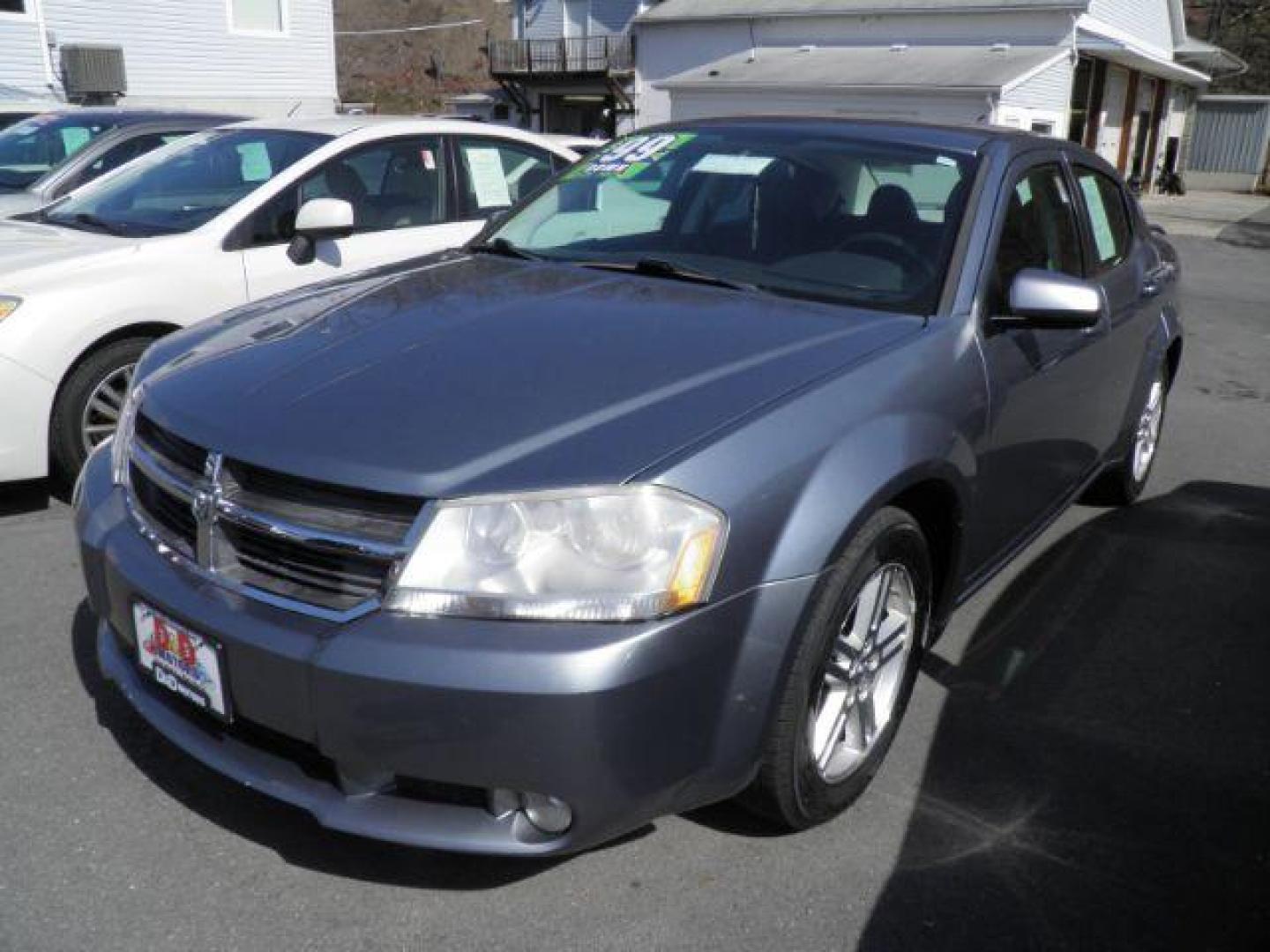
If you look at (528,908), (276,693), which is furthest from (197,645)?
(528,908)

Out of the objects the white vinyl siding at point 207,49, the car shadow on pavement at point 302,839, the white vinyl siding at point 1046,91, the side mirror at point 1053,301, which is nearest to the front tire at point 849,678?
the car shadow on pavement at point 302,839

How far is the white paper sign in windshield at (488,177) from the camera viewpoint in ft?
20.1

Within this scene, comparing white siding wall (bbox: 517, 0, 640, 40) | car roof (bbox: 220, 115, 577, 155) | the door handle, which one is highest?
white siding wall (bbox: 517, 0, 640, 40)

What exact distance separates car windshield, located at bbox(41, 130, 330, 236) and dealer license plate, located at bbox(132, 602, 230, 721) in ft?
10.3

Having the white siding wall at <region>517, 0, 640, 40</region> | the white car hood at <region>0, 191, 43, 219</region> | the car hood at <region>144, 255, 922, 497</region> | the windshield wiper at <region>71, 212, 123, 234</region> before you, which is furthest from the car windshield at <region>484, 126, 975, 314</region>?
the white siding wall at <region>517, 0, 640, 40</region>

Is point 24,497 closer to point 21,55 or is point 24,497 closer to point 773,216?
point 773,216

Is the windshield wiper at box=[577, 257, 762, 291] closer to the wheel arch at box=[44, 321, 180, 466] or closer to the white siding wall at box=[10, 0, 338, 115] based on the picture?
the wheel arch at box=[44, 321, 180, 466]

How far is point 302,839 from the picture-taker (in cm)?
268

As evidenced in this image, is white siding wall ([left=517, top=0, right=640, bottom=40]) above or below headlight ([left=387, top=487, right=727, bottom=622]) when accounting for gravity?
above

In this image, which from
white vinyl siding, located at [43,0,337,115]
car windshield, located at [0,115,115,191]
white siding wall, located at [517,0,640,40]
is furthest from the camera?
white siding wall, located at [517,0,640,40]

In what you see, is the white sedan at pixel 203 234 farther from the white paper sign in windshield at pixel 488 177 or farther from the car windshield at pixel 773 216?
the car windshield at pixel 773 216

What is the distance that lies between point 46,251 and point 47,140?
488cm

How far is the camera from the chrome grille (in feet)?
7.25

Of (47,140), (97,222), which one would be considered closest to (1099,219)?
(97,222)
